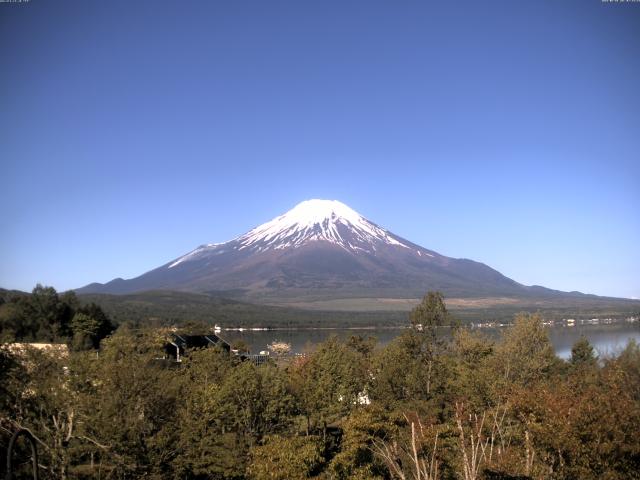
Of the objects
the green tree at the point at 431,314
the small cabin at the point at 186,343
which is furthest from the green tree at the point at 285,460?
the small cabin at the point at 186,343

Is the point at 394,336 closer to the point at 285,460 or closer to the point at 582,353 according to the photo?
the point at 582,353

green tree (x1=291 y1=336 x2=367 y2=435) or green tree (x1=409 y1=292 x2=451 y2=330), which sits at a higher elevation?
green tree (x1=409 y1=292 x2=451 y2=330)

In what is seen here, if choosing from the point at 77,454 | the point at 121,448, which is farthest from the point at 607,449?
the point at 77,454

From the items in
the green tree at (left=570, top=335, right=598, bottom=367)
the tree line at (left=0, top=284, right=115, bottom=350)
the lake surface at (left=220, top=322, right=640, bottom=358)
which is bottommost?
the lake surface at (left=220, top=322, right=640, bottom=358)

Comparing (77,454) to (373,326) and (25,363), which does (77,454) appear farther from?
(373,326)

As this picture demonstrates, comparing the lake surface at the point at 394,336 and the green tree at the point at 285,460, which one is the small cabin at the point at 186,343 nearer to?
the lake surface at the point at 394,336

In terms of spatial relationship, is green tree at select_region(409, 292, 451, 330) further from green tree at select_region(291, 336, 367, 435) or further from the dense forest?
green tree at select_region(291, 336, 367, 435)

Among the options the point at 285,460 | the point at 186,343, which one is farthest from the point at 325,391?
the point at 186,343

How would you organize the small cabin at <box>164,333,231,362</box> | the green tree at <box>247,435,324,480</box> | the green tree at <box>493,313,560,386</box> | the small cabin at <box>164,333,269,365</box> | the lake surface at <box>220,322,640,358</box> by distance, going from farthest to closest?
the lake surface at <box>220,322,640,358</box>
the small cabin at <box>164,333,269,365</box>
the small cabin at <box>164,333,231,362</box>
the green tree at <box>493,313,560,386</box>
the green tree at <box>247,435,324,480</box>

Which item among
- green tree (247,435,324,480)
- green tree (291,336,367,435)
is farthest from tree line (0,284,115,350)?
green tree (247,435,324,480)
